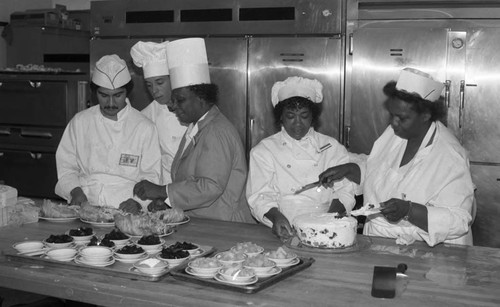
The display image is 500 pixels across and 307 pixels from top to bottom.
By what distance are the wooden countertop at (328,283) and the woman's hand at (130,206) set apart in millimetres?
624

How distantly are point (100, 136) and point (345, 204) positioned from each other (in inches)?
58.4

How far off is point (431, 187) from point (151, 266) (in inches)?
49.8

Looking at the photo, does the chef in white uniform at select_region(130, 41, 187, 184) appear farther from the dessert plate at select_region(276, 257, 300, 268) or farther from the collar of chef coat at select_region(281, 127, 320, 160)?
the dessert plate at select_region(276, 257, 300, 268)

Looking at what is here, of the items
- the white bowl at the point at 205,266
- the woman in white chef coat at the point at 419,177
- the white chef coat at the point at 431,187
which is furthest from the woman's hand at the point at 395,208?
the white bowl at the point at 205,266

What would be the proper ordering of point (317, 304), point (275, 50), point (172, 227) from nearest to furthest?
point (317, 304), point (172, 227), point (275, 50)

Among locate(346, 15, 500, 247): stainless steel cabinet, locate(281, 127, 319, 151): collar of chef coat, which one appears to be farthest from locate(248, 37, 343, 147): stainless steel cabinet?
locate(281, 127, 319, 151): collar of chef coat

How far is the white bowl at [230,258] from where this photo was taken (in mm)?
2387

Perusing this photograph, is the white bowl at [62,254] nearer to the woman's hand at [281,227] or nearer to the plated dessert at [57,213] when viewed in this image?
the plated dessert at [57,213]

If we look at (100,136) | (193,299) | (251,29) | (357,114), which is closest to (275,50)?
(251,29)

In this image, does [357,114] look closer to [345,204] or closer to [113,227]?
[345,204]

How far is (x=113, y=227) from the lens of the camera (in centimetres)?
315

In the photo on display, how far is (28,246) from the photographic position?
263 centimetres

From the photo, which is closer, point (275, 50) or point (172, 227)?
point (172, 227)

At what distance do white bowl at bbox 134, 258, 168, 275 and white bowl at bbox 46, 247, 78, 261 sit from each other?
0.97ft
